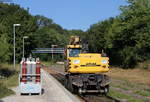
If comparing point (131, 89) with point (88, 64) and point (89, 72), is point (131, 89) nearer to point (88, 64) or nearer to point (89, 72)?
point (89, 72)

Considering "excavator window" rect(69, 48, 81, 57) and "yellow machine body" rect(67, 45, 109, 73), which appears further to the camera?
"excavator window" rect(69, 48, 81, 57)

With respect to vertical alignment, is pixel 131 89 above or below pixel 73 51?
below

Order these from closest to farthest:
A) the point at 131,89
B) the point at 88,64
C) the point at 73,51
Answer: the point at 88,64 → the point at 131,89 → the point at 73,51

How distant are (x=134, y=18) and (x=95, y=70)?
39.1 metres

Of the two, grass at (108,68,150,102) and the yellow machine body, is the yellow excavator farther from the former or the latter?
grass at (108,68,150,102)

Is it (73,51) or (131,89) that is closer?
(131,89)

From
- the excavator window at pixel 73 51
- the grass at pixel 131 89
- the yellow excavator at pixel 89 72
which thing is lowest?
the grass at pixel 131 89

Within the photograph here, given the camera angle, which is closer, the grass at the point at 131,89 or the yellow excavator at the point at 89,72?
the grass at the point at 131,89

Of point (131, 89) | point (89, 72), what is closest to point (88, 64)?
point (89, 72)

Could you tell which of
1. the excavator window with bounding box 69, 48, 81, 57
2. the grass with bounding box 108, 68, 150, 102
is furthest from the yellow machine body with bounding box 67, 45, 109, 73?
the excavator window with bounding box 69, 48, 81, 57

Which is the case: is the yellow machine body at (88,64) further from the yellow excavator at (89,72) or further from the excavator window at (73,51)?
the excavator window at (73,51)

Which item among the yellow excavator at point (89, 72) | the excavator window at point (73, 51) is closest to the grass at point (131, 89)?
the yellow excavator at point (89, 72)

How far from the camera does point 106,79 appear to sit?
21.0 meters

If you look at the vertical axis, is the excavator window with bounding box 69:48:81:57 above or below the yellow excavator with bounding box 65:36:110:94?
above
